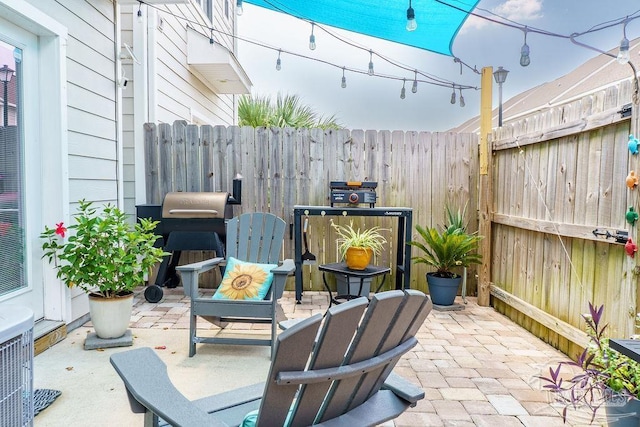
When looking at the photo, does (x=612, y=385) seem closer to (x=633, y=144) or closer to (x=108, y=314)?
(x=633, y=144)

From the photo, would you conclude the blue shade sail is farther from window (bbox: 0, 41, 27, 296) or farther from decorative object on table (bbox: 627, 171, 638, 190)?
window (bbox: 0, 41, 27, 296)

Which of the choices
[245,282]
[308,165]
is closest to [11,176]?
[245,282]

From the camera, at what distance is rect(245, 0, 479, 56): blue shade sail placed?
Result: 4.70 metres

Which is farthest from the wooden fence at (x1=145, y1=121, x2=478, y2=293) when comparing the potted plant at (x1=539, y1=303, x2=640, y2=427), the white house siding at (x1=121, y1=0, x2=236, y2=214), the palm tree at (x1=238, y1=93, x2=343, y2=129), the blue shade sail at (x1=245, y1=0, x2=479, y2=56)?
the palm tree at (x1=238, y1=93, x2=343, y2=129)

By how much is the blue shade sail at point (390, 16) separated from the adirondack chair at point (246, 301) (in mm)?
2797

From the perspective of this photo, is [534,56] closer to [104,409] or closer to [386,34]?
[386,34]

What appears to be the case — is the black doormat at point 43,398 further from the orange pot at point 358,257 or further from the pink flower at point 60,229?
the orange pot at point 358,257

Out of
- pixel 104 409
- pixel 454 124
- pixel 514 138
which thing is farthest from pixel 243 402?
pixel 454 124

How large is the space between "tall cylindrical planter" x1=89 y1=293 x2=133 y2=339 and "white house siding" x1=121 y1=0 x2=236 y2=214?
5.66 feet

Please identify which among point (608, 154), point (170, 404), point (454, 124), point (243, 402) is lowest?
point (243, 402)

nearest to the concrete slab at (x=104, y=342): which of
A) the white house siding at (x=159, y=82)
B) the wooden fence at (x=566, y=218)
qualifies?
the white house siding at (x=159, y=82)

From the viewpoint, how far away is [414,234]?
15.5 feet

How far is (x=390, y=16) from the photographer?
16.5ft

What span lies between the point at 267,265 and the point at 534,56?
5.07 metres
